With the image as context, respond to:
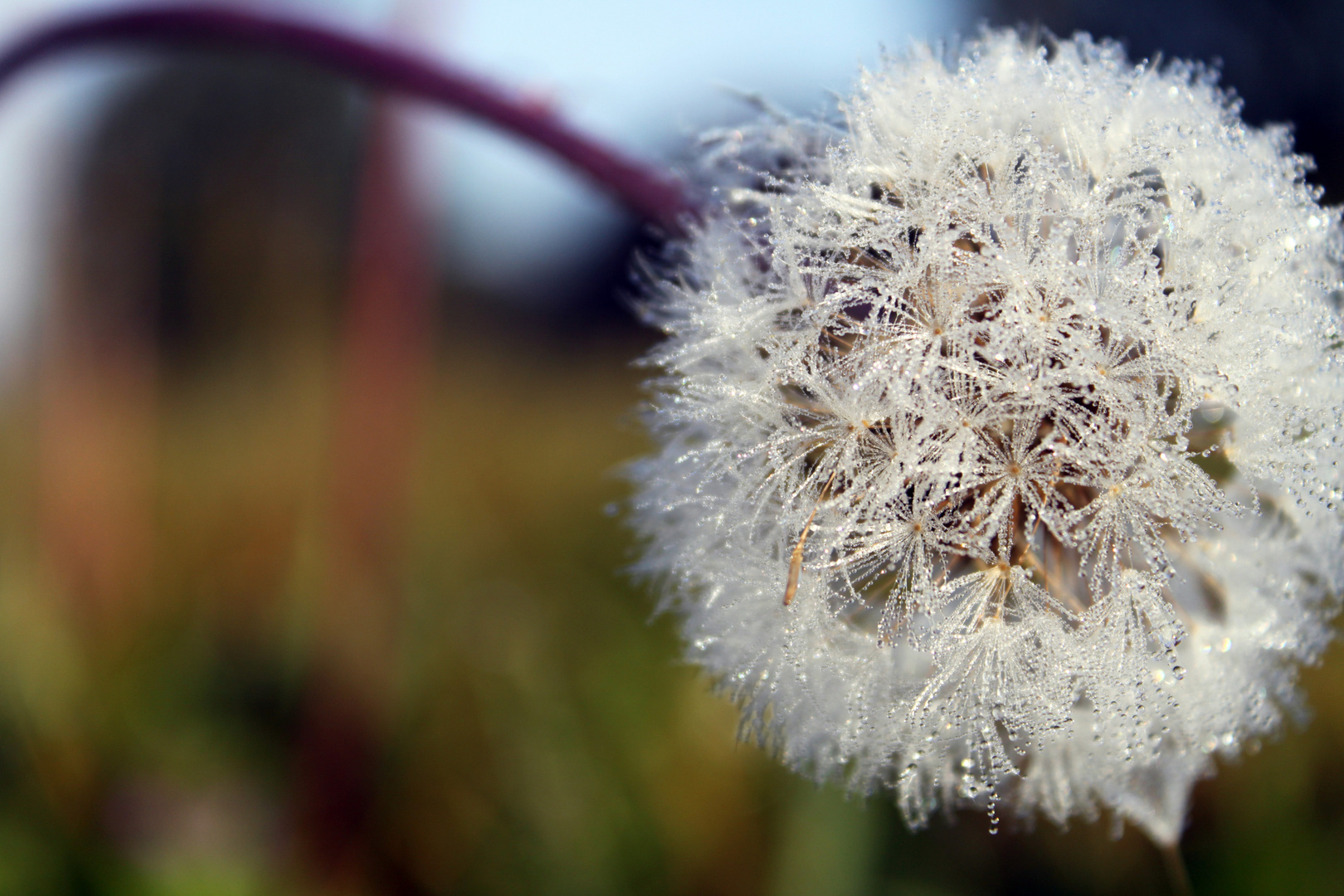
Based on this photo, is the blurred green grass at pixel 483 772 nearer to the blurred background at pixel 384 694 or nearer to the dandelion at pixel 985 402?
the blurred background at pixel 384 694

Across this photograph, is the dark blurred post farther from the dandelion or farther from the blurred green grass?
the dandelion

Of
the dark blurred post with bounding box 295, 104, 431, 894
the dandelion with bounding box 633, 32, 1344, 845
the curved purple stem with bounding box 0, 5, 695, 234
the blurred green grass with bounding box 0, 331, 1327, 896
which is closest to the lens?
the dandelion with bounding box 633, 32, 1344, 845

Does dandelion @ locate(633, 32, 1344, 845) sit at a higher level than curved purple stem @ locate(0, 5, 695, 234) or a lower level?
lower

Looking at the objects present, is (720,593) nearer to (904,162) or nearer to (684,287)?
(684,287)

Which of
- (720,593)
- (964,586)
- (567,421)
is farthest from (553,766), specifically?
(567,421)

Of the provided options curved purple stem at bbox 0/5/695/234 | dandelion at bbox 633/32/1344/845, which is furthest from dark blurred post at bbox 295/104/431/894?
dandelion at bbox 633/32/1344/845

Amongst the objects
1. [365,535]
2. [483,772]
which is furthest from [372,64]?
[483,772]
